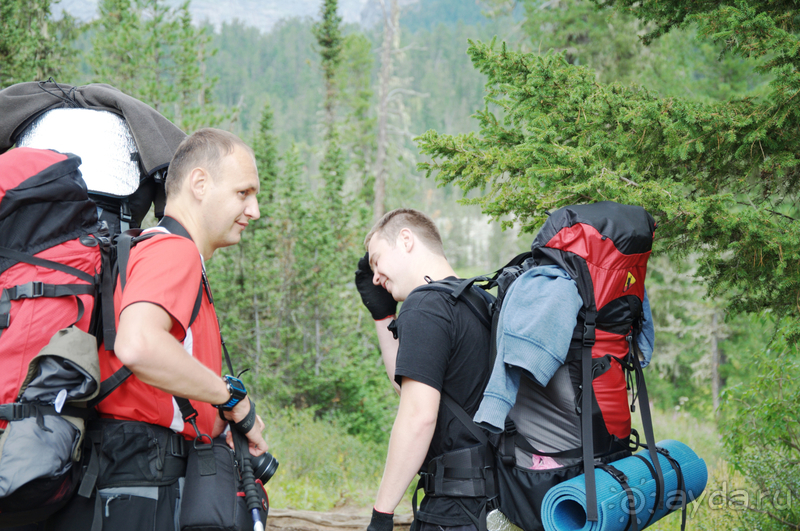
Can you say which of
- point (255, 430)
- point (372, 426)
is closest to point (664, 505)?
point (255, 430)

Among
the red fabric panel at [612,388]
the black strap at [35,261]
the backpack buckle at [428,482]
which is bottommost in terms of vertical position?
the backpack buckle at [428,482]

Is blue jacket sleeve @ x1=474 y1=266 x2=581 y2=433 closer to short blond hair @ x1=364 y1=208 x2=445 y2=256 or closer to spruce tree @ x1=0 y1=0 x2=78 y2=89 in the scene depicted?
short blond hair @ x1=364 y1=208 x2=445 y2=256

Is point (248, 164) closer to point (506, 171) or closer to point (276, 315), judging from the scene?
point (506, 171)

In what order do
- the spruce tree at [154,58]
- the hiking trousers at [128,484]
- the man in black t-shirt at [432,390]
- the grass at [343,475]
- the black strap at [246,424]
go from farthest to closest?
the spruce tree at [154,58], the grass at [343,475], the man in black t-shirt at [432,390], the black strap at [246,424], the hiking trousers at [128,484]

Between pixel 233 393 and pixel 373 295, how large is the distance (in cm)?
128

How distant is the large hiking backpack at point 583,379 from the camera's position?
6.88 feet

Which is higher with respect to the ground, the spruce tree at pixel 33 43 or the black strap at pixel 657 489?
the spruce tree at pixel 33 43

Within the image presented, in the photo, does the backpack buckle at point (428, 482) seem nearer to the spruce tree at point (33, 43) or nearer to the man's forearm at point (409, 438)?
the man's forearm at point (409, 438)

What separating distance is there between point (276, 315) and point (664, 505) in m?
14.9

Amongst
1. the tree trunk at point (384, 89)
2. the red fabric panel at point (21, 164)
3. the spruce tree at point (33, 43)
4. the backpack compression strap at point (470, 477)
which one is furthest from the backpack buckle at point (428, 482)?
the tree trunk at point (384, 89)

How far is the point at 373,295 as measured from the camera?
10.2 ft

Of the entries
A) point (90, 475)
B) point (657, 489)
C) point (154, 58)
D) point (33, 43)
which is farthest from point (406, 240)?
point (154, 58)

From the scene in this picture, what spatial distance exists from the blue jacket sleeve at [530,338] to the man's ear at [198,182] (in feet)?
4.16

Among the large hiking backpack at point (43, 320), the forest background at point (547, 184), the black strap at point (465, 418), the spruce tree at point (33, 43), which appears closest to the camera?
the large hiking backpack at point (43, 320)
